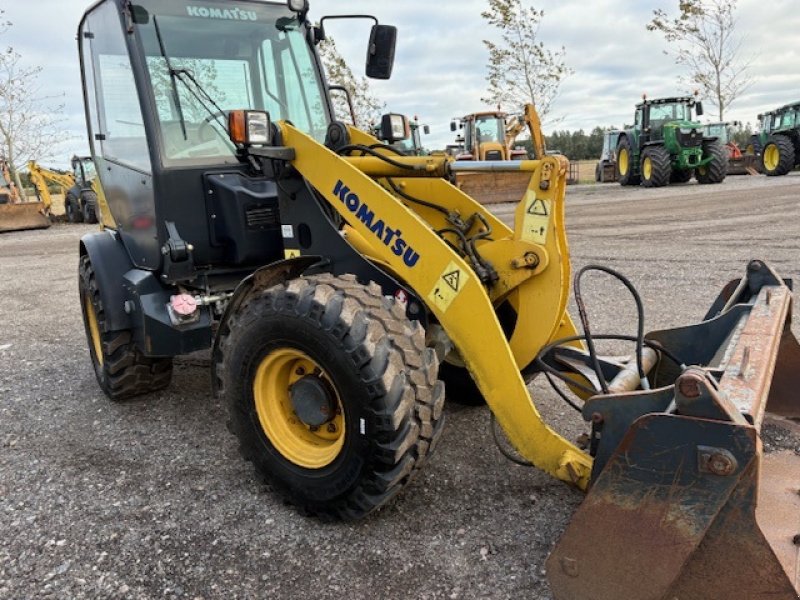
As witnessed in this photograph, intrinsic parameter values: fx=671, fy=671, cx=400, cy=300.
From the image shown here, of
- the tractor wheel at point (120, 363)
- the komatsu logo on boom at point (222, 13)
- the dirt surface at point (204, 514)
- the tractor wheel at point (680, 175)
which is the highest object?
the komatsu logo on boom at point (222, 13)

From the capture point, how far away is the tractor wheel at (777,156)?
21.9 metres

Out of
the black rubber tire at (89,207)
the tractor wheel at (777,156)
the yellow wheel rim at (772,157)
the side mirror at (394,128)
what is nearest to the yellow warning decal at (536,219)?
the side mirror at (394,128)

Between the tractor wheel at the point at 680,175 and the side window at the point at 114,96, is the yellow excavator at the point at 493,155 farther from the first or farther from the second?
the side window at the point at 114,96

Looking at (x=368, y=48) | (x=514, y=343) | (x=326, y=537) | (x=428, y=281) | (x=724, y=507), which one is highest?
(x=368, y=48)

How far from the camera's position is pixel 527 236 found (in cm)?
284

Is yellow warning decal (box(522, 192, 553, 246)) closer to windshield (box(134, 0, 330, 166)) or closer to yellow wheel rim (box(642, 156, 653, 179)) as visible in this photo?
windshield (box(134, 0, 330, 166))

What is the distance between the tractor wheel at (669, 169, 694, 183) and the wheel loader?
19.9m

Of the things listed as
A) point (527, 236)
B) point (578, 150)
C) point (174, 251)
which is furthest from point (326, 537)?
point (578, 150)

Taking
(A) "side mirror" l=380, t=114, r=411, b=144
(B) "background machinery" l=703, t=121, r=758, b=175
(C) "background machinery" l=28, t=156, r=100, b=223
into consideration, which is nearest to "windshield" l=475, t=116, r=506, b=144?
(B) "background machinery" l=703, t=121, r=758, b=175

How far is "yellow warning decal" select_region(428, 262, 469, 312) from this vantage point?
2613mm

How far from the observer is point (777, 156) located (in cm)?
2239

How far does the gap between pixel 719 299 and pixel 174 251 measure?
2913 mm

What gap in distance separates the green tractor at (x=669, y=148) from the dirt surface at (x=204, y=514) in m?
16.8

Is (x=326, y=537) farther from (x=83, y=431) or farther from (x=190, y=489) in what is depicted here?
(x=83, y=431)
